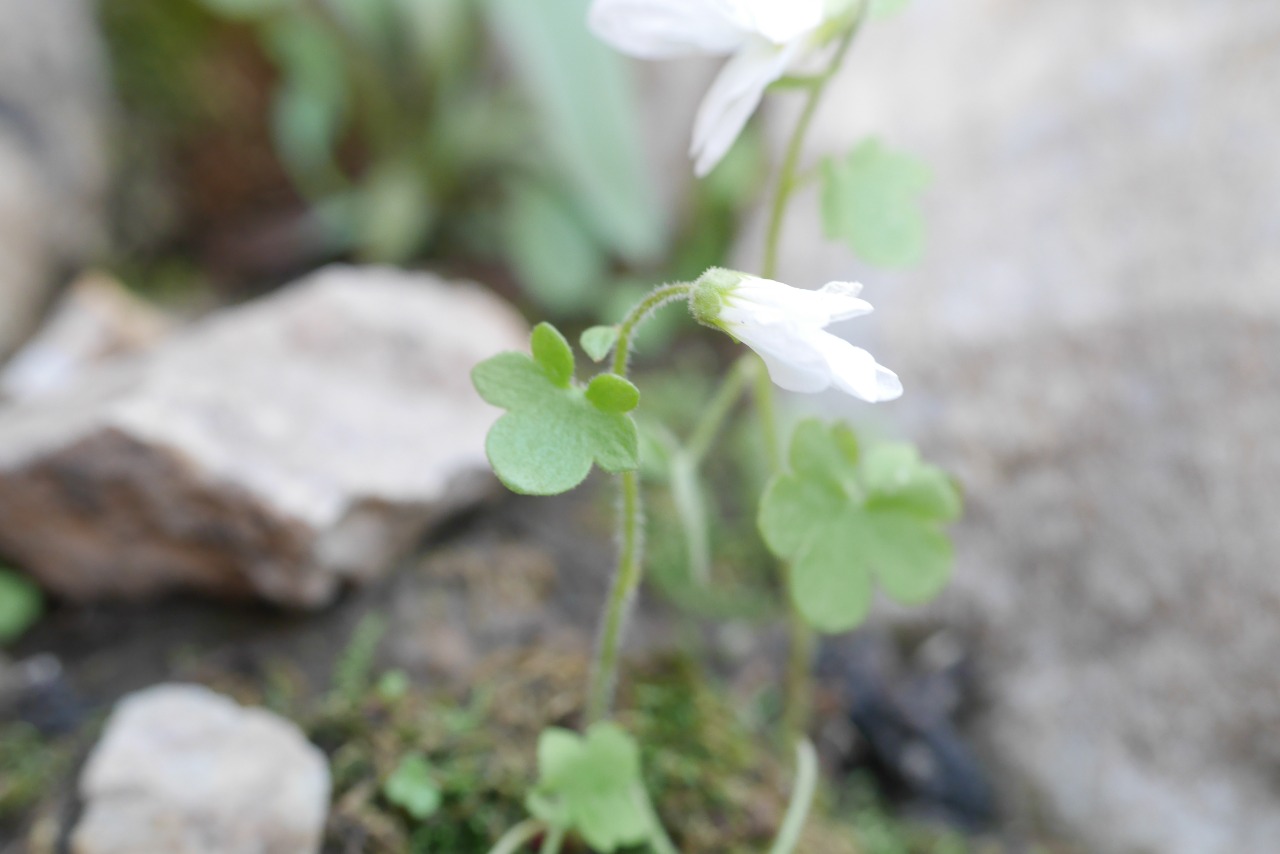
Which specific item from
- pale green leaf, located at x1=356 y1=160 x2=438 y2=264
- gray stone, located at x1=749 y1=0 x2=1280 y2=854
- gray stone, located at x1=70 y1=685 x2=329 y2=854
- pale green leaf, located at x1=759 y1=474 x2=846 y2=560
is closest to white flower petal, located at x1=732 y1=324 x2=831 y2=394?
pale green leaf, located at x1=759 y1=474 x2=846 y2=560

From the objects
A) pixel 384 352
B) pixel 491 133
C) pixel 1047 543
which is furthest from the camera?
pixel 491 133

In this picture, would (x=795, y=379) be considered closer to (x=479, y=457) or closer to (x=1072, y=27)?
(x=479, y=457)

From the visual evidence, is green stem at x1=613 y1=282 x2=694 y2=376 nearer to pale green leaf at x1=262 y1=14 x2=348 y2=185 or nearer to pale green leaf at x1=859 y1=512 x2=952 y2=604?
pale green leaf at x1=859 y1=512 x2=952 y2=604

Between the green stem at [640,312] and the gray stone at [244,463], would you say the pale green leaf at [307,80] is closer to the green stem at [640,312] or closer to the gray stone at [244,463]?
the gray stone at [244,463]

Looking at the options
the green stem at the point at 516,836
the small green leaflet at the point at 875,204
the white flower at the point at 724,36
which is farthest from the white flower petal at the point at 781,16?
the green stem at the point at 516,836

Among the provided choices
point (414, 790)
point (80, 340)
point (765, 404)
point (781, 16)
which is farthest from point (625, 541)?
point (80, 340)

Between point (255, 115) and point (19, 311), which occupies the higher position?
point (255, 115)

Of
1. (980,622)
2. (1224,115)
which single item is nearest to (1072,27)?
(1224,115)
